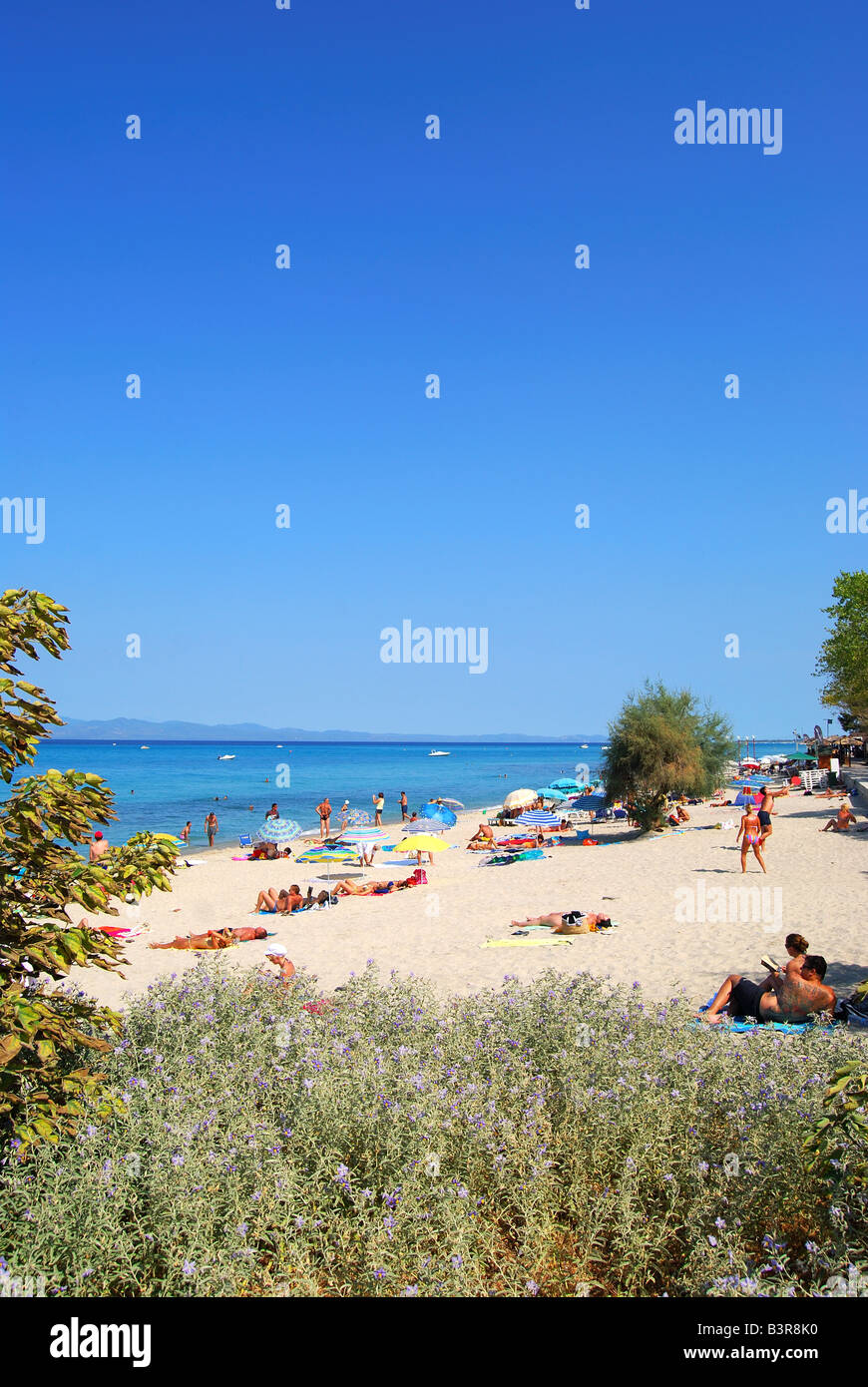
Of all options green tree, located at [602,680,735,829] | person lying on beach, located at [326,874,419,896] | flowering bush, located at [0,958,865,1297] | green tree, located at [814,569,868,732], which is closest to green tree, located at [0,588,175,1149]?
flowering bush, located at [0,958,865,1297]

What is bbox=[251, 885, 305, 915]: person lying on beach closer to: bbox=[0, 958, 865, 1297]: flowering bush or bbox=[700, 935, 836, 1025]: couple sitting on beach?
bbox=[700, 935, 836, 1025]: couple sitting on beach

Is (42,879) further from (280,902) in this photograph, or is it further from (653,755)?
(653,755)

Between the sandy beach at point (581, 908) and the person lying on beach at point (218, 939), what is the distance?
377mm

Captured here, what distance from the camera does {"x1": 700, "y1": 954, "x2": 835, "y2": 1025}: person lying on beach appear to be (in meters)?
8.52

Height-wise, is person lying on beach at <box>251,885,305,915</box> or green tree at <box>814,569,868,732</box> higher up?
green tree at <box>814,569,868,732</box>

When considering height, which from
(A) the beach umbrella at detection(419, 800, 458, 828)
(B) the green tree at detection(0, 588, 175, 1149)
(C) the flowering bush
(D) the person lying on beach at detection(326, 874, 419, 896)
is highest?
(B) the green tree at detection(0, 588, 175, 1149)

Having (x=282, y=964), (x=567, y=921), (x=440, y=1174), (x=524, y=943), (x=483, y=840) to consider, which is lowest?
(x=483, y=840)

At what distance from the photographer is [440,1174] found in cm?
430

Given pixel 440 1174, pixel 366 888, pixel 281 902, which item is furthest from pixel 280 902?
pixel 440 1174

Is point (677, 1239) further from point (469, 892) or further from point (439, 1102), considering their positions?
point (469, 892)

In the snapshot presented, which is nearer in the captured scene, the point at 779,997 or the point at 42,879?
the point at 42,879

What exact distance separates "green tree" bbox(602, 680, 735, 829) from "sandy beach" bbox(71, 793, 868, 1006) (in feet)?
10.2

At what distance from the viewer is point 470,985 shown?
1019cm

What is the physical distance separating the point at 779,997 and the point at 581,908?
7.79 metres
